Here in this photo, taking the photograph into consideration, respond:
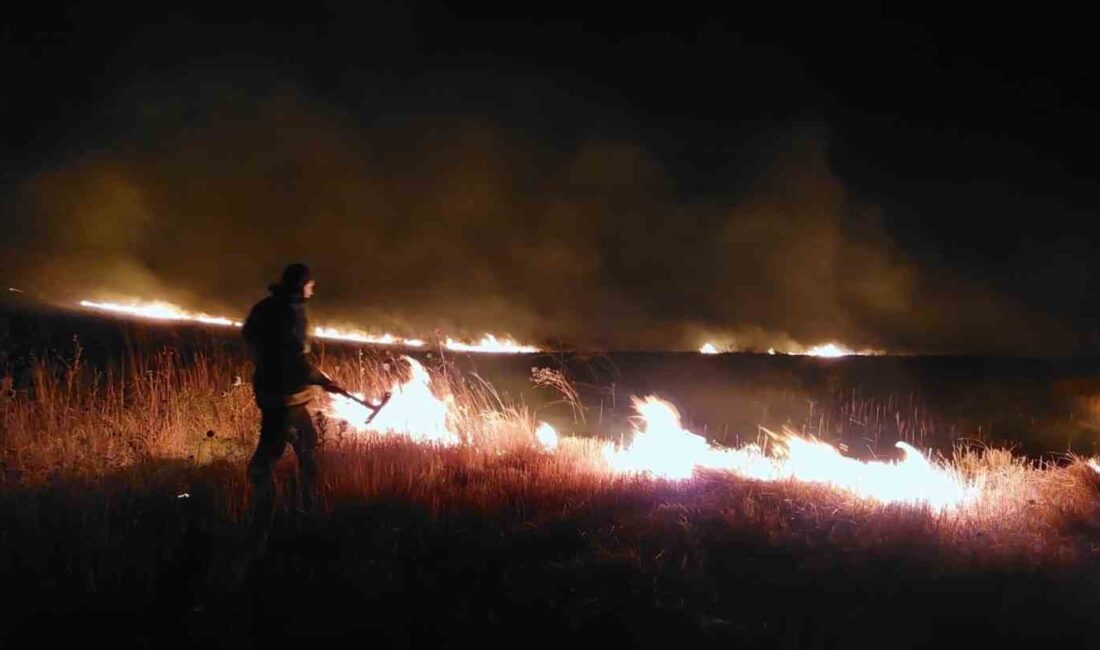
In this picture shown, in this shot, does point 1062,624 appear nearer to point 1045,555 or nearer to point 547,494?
point 1045,555

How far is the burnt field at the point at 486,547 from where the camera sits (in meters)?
4.69

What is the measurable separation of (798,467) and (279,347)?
5.74m

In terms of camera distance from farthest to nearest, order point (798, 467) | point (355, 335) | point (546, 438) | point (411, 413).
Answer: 1. point (355, 335)
2. point (411, 413)
3. point (546, 438)
4. point (798, 467)

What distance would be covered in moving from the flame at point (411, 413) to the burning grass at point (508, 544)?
1371 mm

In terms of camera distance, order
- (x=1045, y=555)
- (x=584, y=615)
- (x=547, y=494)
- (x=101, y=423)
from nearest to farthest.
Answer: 1. (x=584, y=615)
2. (x=1045, y=555)
3. (x=547, y=494)
4. (x=101, y=423)

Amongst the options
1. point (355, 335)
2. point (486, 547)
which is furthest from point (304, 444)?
point (355, 335)

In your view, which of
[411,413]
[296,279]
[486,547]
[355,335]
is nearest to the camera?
[486,547]

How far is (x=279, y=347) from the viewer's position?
671cm

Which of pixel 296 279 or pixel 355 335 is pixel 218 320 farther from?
pixel 296 279

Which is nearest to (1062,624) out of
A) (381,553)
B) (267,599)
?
(381,553)

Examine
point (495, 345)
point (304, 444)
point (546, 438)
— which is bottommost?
point (304, 444)

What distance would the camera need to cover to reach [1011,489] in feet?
26.0

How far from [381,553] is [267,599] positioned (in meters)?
0.88

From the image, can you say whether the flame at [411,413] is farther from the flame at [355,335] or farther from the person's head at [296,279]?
the flame at [355,335]
